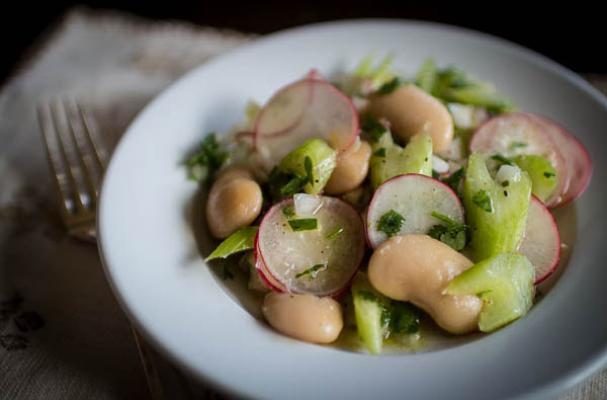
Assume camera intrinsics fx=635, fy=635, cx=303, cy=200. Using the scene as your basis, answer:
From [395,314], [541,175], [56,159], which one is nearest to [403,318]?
[395,314]

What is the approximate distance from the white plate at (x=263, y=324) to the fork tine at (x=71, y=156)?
0.90 ft

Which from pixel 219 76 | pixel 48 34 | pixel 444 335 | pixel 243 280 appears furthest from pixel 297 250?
pixel 48 34

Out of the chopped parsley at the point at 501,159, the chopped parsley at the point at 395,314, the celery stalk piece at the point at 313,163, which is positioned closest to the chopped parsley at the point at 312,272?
the chopped parsley at the point at 395,314

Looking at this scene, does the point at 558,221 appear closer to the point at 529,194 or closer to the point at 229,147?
the point at 529,194

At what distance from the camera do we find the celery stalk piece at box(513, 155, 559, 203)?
164 centimetres

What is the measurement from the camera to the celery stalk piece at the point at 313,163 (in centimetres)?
162

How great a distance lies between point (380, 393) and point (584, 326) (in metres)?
0.46

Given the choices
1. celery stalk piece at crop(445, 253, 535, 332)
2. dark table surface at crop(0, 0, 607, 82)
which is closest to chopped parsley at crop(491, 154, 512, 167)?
celery stalk piece at crop(445, 253, 535, 332)

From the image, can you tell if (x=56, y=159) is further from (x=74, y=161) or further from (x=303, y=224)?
(x=303, y=224)

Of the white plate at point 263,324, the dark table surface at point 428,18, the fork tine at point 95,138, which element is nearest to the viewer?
the white plate at point 263,324

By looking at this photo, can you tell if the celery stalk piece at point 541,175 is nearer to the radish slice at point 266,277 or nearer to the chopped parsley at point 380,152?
the chopped parsley at point 380,152

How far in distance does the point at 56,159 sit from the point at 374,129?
1.05 m

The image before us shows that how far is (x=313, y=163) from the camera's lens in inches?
64.1

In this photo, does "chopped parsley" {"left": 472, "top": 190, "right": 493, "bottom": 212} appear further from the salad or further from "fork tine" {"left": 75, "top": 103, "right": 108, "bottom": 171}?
"fork tine" {"left": 75, "top": 103, "right": 108, "bottom": 171}
